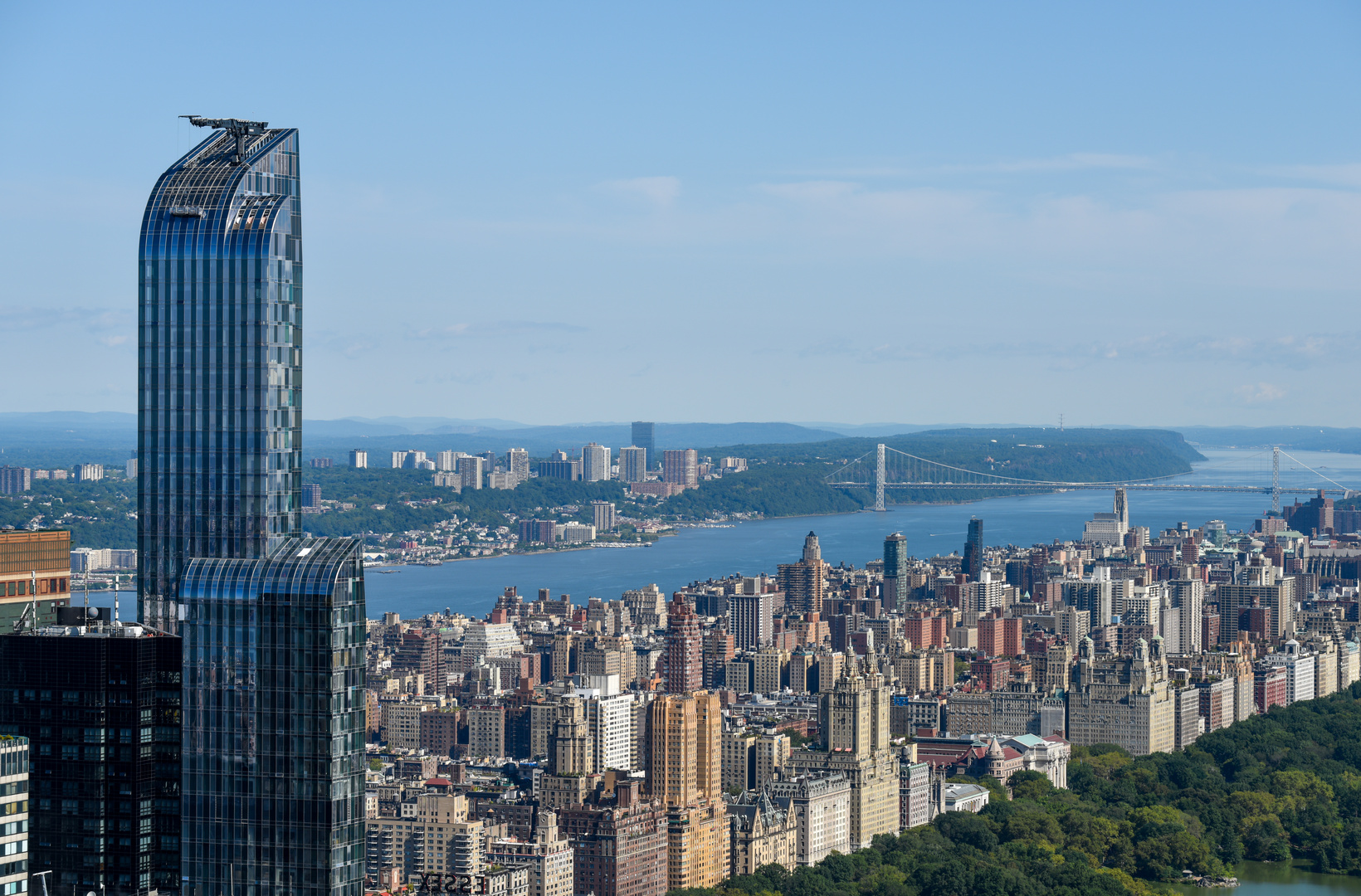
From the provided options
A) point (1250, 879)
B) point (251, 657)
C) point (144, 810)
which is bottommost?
point (1250, 879)

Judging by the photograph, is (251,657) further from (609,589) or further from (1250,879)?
(609,589)

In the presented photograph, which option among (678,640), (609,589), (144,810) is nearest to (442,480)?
Answer: (609,589)

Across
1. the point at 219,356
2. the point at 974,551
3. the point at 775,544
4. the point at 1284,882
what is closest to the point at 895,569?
the point at 974,551

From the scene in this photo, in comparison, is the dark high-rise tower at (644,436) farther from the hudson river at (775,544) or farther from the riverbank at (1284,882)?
the riverbank at (1284,882)

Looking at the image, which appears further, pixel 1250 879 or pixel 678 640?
pixel 678 640

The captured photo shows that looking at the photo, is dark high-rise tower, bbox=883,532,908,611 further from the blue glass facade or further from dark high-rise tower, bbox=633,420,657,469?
dark high-rise tower, bbox=633,420,657,469

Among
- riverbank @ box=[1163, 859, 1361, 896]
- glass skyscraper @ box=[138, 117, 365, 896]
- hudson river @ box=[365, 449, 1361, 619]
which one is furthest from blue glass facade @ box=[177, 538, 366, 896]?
hudson river @ box=[365, 449, 1361, 619]
